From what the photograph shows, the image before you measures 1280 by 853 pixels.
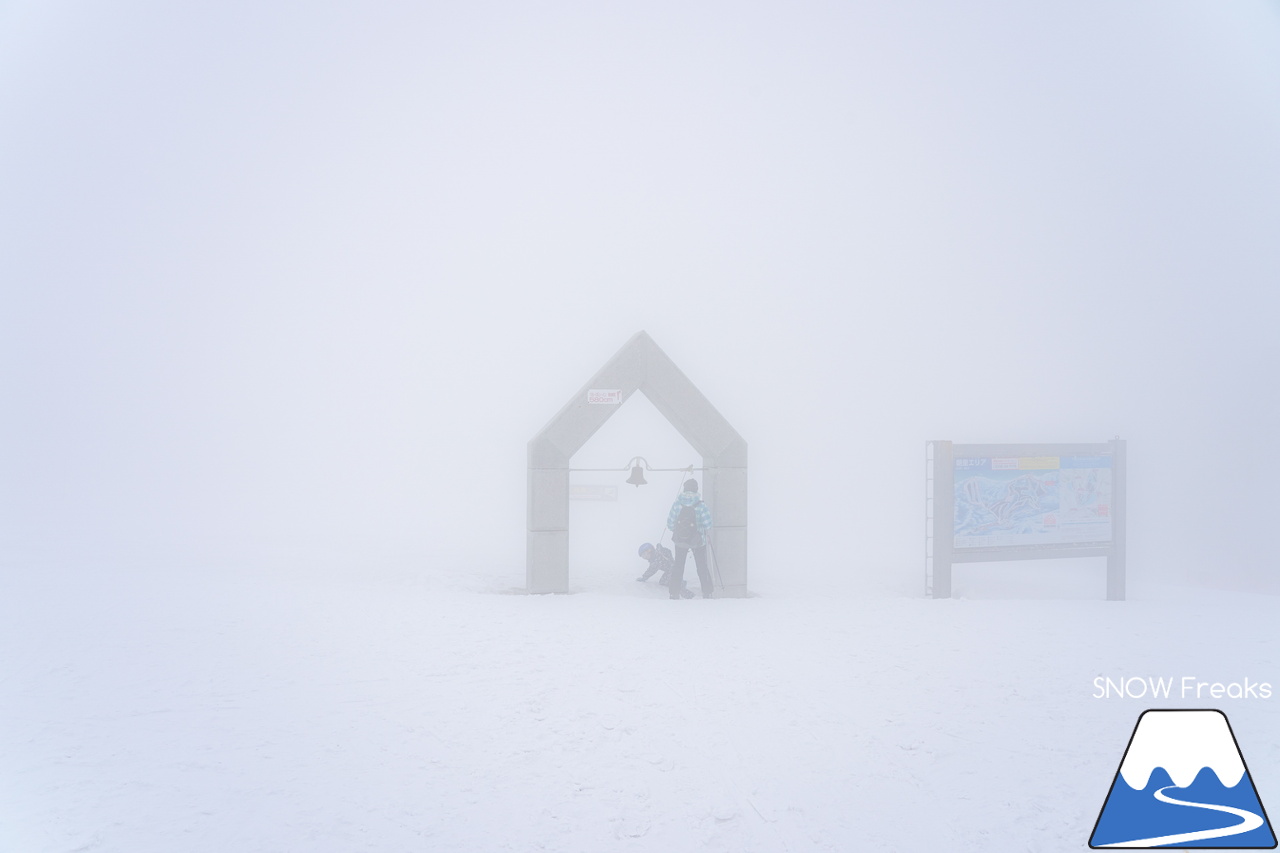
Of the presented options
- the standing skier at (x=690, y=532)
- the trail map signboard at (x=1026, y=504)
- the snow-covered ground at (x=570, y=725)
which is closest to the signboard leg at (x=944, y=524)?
the trail map signboard at (x=1026, y=504)

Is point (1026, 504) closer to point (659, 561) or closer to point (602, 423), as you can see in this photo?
point (659, 561)

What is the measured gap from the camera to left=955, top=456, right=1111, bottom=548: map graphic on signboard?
41.1 ft

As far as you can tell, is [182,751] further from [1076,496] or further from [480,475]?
[480,475]

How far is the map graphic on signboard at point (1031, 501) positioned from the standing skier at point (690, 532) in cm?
453

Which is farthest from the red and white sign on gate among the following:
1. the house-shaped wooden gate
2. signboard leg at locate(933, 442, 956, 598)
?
signboard leg at locate(933, 442, 956, 598)

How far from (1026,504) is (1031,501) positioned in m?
0.13

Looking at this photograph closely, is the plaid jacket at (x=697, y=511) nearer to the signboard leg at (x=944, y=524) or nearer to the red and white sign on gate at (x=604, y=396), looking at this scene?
the red and white sign on gate at (x=604, y=396)

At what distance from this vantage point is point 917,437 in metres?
69.2

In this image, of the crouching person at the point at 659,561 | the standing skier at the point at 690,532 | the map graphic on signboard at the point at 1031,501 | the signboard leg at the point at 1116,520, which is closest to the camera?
the standing skier at the point at 690,532

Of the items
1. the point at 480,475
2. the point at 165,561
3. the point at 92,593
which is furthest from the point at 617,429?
the point at 92,593

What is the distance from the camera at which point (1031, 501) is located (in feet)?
42.1

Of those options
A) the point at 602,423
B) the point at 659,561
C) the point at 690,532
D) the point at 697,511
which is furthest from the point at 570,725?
the point at 659,561

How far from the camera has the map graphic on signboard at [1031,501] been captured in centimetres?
1254

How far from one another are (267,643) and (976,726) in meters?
7.19
